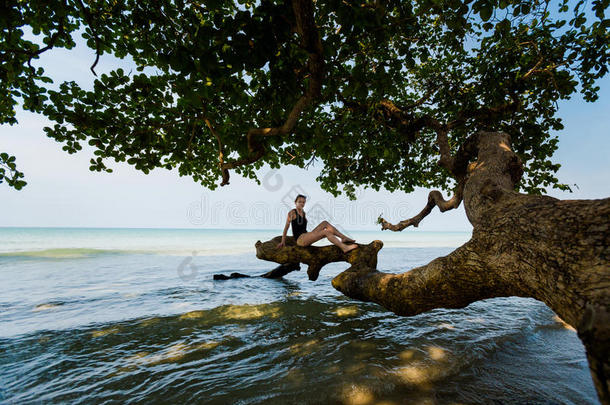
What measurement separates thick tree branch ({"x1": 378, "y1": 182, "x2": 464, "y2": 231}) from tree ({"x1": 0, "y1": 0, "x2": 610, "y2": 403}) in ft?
0.19

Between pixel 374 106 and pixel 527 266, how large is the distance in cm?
501

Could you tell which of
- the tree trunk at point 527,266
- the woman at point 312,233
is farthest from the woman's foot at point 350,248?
the tree trunk at point 527,266

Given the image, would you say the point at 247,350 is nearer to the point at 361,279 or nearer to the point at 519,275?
the point at 361,279

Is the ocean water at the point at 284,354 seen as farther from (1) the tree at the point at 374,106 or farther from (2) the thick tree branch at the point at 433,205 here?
(2) the thick tree branch at the point at 433,205

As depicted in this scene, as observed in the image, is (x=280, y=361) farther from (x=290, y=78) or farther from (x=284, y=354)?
(x=290, y=78)

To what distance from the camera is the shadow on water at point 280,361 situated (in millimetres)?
3227

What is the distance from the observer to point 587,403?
9.48 feet

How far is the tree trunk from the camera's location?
156 cm

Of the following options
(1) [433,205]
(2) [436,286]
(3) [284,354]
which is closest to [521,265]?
(2) [436,286]

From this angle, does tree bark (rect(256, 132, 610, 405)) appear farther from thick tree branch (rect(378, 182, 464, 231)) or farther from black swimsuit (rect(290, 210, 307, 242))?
black swimsuit (rect(290, 210, 307, 242))

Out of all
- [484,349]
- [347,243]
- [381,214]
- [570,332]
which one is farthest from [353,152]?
[570,332]

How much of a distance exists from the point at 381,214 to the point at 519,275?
650 centimetres

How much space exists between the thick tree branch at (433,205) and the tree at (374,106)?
2.3 inches

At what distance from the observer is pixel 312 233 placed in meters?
6.82
